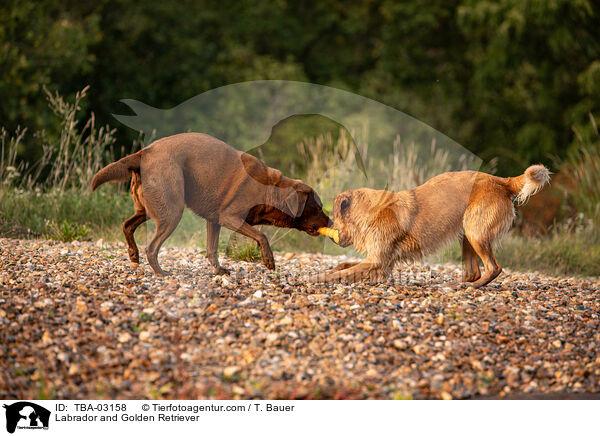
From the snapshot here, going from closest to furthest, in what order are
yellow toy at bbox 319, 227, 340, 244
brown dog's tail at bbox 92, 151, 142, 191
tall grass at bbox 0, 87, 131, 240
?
1. brown dog's tail at bbox 92, 151, 142, 191
2. yellow toy at bbox 319, 227, 340, 244
3. tall grass at bbox 0, 87, 131, 240

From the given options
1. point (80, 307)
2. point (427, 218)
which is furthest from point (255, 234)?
point (80, 307)

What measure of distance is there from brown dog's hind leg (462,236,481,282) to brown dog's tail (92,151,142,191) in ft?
9.58

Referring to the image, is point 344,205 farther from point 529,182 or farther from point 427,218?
point 529,182

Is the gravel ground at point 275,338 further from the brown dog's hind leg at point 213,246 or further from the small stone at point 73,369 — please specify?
the brown dog's hind leg at point 213,246

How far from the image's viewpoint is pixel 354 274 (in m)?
5.52

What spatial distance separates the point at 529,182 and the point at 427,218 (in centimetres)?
87

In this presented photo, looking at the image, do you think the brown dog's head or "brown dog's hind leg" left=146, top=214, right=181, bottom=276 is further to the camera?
the brown dog's head

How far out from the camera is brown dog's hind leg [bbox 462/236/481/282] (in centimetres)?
584

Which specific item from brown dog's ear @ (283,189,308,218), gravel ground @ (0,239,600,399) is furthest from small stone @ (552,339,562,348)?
brown dog's ear @ (283,189,308,218)

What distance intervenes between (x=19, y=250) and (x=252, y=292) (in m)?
2.63
